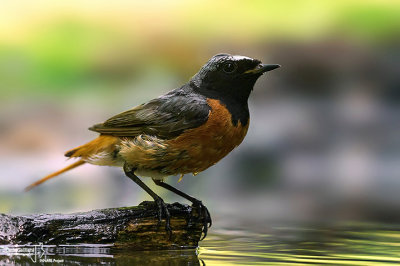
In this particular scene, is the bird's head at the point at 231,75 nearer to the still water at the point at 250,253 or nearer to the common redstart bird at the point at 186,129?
the common redstart bird at the point at 186,129

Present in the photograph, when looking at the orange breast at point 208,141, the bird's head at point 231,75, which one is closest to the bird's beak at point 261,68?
the bird's head at point 231,75

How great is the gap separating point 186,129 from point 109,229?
0.91 metres

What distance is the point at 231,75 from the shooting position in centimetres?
586

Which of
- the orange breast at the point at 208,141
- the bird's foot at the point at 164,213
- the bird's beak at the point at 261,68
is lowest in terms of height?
the bird's foot at the point at 164,213

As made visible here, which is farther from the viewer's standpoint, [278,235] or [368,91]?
[368,91]

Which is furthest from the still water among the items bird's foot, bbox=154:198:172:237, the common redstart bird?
the common redstart bird

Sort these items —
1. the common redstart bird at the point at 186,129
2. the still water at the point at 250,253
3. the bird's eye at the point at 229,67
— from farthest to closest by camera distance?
the bird's eye at the point at 229,67 → the common redstart bird at the point at 186,129 → the still water at the point at 250,253

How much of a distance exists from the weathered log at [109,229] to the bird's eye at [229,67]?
1.09 meters

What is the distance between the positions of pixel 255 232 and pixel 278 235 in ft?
0.90

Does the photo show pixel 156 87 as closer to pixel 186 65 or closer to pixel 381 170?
pixel 186 65

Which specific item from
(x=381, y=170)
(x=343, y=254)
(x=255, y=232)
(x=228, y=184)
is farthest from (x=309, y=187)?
(x=343, y=254)

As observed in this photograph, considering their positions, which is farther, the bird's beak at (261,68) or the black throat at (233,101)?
the black throat at (233,101)

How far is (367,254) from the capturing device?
571 centimetres

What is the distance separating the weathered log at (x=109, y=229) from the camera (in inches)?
221
